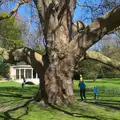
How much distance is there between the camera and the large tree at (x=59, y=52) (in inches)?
595

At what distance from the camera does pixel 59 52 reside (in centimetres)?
1551

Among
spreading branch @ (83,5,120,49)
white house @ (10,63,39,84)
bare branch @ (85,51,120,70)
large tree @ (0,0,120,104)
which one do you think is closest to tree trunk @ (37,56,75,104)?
large tree @ (0,0,120,104)

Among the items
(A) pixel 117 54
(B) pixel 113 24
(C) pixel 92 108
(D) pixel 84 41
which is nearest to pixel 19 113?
(C) pixel 92 108

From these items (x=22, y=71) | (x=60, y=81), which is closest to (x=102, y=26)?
(x=60, y=81)

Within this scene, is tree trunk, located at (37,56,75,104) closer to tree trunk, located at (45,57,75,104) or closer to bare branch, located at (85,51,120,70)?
tree trunk, located at (45,57,75,104)

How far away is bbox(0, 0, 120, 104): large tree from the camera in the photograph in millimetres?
15102

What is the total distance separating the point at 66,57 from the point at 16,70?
200ft

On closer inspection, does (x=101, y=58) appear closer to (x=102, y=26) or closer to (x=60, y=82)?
(x=60, y=82)

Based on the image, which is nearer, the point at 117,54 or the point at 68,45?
the point at 68,45

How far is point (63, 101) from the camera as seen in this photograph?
1529 centimetres

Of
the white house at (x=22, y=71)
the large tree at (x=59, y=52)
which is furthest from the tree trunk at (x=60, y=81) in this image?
the white house at (x=22, y=71)

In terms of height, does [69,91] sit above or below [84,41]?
below

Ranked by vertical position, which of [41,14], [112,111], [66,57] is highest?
[41,14]

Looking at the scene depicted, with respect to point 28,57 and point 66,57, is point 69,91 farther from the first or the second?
point 28,57
